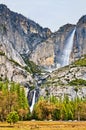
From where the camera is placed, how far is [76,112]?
198 m

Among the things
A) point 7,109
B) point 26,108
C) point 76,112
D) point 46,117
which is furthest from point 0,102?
point 76,112

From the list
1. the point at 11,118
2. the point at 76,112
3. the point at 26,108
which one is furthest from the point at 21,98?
the point at 11,118

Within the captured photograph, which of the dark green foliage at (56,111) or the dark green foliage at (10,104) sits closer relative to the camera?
the dark green foliage at (10,104)

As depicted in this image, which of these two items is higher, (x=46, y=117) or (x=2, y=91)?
(x=2, y=91)

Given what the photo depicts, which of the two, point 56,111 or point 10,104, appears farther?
point 56,111

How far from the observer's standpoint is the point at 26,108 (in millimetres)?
188750

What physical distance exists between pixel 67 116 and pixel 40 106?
51.3 feet

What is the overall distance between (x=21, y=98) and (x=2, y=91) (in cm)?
1501

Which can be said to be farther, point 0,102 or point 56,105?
point 56,105

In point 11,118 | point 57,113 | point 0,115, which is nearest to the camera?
point 11,118

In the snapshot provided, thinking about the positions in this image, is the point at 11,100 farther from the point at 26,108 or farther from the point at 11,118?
the point at 11,118

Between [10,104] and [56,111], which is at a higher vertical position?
[10,104]

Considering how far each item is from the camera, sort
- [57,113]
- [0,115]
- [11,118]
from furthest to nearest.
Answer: [57,113] → [0,115] → [11,118]

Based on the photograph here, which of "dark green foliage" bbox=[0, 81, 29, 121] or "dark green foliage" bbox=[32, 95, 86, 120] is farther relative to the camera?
"dark green foliage" bbox=[32, 95, 86, 120]
